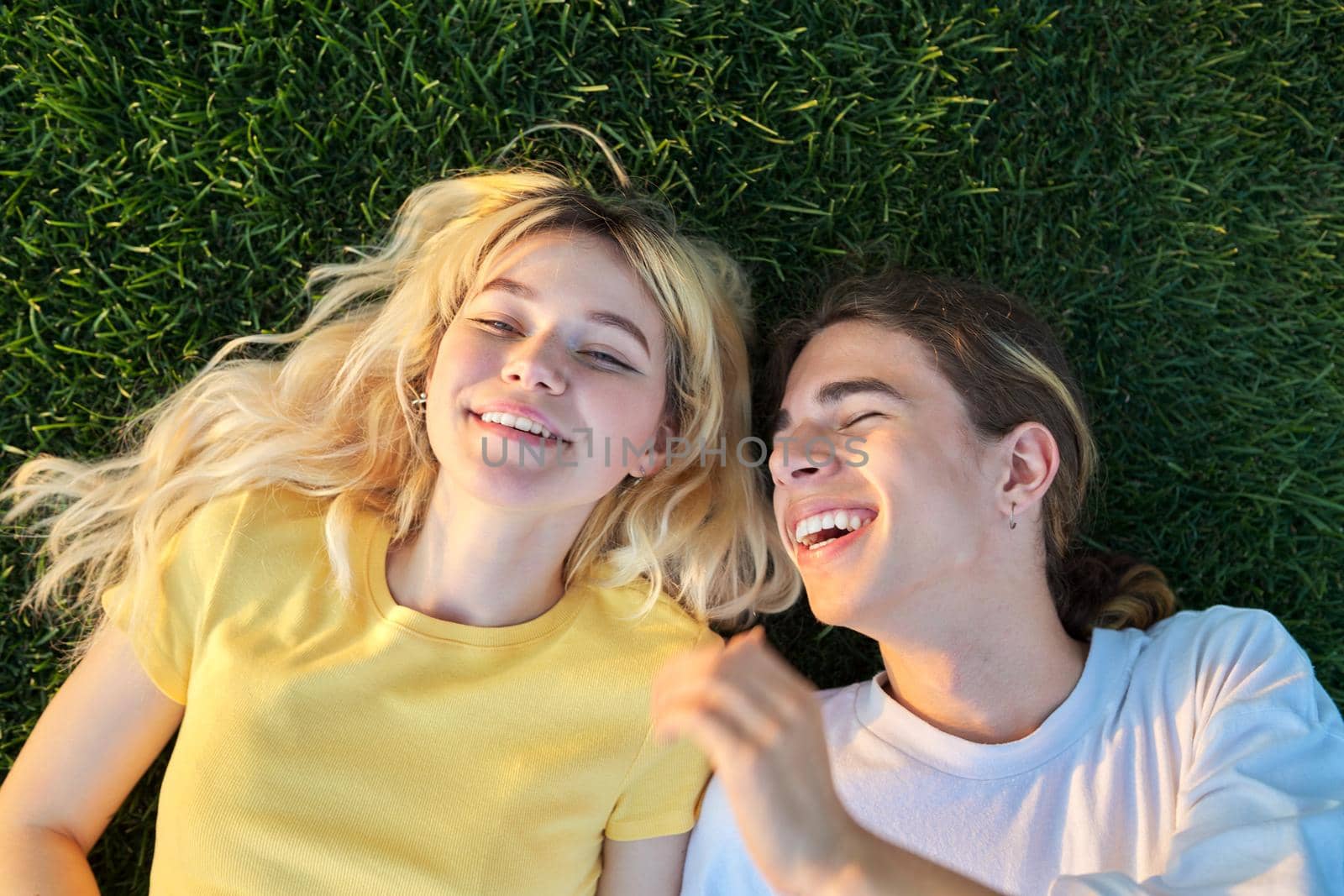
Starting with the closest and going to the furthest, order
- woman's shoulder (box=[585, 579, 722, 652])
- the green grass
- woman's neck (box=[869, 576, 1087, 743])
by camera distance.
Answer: woman's neck (box=[869, 576, 1087, 743]), woman's shoulder (box=[585, 579, 722, 652]), the green grass

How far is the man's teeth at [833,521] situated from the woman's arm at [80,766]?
5.91 feet

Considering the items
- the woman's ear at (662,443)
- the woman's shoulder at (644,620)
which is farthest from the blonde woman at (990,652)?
the woman's ear at (662,443)

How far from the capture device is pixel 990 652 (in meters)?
2.66

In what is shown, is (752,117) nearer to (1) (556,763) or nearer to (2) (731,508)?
(2) (731,508)

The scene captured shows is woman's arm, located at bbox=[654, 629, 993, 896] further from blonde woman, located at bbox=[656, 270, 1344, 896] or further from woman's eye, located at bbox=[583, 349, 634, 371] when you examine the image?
woman's eye, located at bbox=[583, 349, 634, 371]

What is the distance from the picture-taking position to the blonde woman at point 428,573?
247 cm

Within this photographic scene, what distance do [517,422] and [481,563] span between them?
1.64ft

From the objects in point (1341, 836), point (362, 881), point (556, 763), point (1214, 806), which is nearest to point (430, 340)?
point (556, 763)

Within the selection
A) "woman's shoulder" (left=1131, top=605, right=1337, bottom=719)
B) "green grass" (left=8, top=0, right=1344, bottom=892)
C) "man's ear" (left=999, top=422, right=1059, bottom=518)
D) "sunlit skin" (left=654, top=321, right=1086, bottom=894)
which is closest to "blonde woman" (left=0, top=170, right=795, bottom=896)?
"green grass" (left=8, top=0, right=1344, bottom=892)

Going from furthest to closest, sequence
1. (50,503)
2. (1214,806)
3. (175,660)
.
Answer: (50,503) < (175,660) < (1214,806)

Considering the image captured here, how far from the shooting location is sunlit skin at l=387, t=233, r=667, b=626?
243cm

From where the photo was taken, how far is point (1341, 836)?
2.05 m

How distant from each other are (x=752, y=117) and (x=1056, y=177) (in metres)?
1.04

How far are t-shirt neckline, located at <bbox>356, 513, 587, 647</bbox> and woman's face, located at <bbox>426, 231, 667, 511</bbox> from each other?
323 mm
